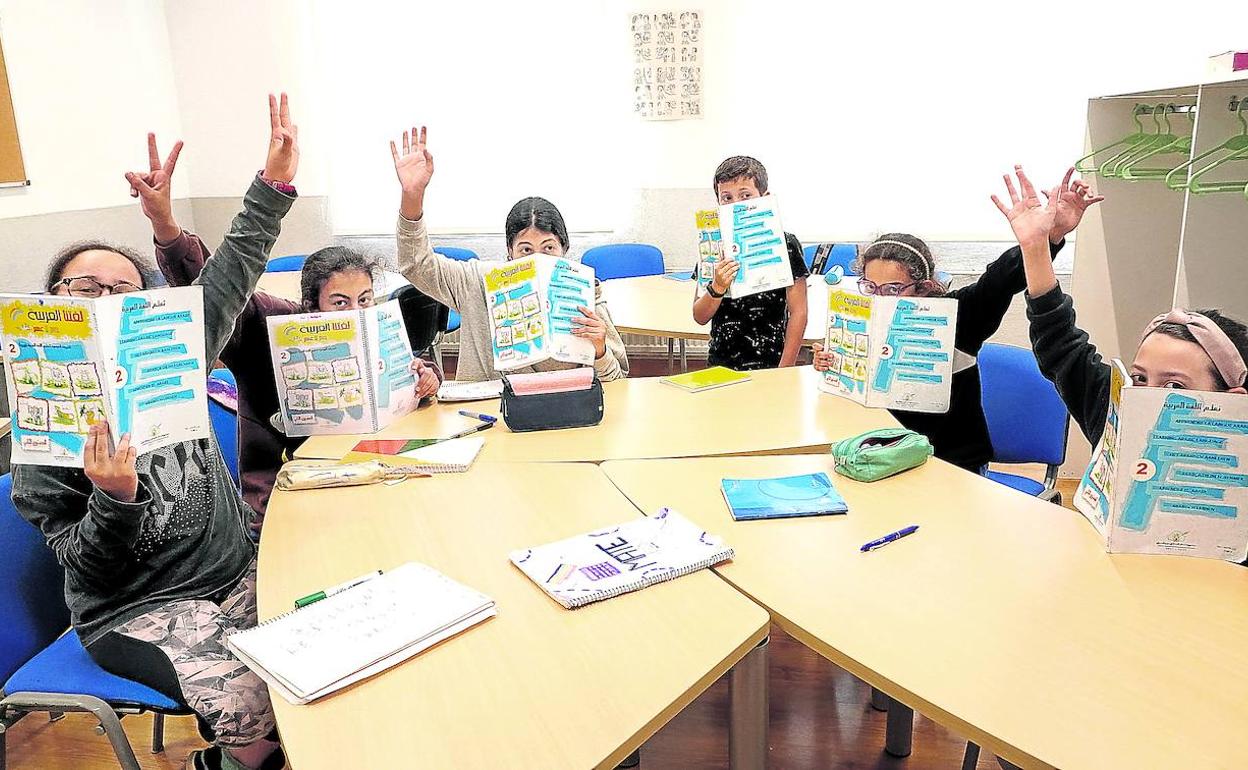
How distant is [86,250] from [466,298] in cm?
110

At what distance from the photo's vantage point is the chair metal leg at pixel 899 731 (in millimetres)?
2111

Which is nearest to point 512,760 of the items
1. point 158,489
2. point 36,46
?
point 158,489

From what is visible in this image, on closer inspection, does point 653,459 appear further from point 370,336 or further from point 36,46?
point 36,46

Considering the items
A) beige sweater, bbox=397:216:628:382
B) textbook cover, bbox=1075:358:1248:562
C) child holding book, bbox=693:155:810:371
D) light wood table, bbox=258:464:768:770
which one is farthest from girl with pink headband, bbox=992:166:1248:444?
beige sweater, bbox=397:216:628:382

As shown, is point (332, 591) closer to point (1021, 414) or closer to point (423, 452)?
point (423, 452)

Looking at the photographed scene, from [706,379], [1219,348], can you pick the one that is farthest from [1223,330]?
[706,379]

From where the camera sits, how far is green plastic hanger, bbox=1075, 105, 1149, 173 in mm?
2951

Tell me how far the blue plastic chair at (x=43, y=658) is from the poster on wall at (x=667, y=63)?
13.4 ft

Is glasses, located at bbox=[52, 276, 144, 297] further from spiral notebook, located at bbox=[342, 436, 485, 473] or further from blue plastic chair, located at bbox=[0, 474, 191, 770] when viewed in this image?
spiral notebook, located at bbox=[342, 436, 485, 473]

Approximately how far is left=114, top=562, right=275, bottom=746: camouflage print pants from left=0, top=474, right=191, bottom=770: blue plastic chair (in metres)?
0.07

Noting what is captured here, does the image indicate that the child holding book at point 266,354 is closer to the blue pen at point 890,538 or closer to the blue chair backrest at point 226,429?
the blue chair backrest at point 226,429

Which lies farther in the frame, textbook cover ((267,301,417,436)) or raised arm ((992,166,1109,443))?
textbook cover ((267,301,417,436))

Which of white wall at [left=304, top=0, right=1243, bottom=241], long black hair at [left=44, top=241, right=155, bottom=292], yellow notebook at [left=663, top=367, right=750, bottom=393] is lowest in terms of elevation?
yellow notebook at [left=663, top=367, right=750, bottom=393]

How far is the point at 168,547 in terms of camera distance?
1644 millimetres
